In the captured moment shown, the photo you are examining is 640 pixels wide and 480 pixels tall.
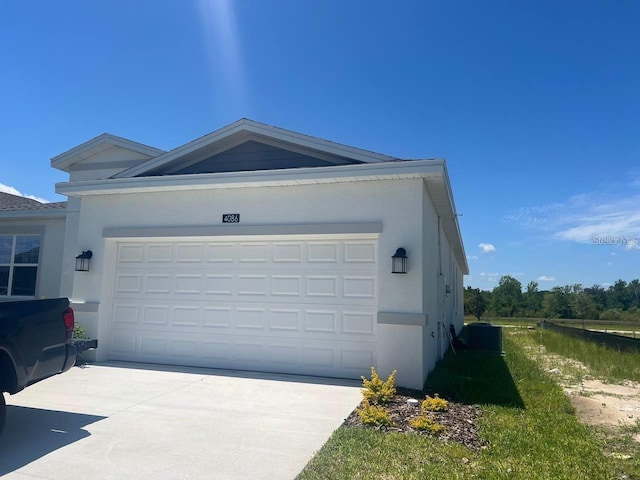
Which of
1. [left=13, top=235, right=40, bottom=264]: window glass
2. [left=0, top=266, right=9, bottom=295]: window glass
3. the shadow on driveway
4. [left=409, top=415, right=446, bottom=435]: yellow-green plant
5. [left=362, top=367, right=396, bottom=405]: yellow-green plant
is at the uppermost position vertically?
[left=13, top=235, right=40, bottom=264]: window glass

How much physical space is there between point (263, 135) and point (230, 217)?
180cm

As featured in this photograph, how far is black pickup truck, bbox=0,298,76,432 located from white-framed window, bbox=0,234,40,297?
32.3ft

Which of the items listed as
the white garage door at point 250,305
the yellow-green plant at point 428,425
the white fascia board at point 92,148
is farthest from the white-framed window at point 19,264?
the yellow-green plant at point 428,425

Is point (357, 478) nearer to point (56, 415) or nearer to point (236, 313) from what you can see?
point (56, 415)

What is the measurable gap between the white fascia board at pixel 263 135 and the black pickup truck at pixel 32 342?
15.9 feet

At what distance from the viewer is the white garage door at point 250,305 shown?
7.69 metres

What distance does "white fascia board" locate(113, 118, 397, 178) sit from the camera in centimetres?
781

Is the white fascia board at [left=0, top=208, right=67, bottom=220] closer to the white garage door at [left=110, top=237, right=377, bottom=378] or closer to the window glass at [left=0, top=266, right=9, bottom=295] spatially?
the window glass at [left=0, top=266, right=9, bottom=295]

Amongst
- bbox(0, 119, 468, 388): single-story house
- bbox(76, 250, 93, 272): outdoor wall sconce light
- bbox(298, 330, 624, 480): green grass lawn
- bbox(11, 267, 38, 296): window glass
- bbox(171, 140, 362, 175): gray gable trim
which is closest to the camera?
bbox(298, 330, 624, 480): green grass lawn

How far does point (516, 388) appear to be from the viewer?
24.2 feet

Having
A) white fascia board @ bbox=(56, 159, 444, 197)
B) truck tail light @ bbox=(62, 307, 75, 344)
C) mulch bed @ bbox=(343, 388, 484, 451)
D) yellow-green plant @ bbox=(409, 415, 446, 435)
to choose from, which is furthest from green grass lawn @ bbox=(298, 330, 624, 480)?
white fascia board @ bbox=(56, 159, 444, 197)

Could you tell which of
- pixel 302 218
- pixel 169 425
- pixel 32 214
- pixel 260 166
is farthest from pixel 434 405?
pixel 32 214

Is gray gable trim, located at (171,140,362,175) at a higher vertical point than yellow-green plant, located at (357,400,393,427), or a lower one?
higher

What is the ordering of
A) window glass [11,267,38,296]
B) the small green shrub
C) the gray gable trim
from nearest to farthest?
the small green shrub → the gray gable trim → window glass [11,267,38,296]
